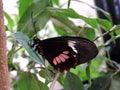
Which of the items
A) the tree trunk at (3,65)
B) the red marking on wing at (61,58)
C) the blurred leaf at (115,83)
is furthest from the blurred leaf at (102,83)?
the tree trunk at (3,65)

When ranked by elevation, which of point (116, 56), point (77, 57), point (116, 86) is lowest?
point (116, 56)

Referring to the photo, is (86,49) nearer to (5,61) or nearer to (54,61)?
(54,61)

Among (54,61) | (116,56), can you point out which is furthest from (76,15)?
(116,56)

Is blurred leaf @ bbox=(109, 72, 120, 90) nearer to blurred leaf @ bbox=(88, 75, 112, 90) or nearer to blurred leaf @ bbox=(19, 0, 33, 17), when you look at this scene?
blurred leaf @ bbox=(88, 75, 112, 90)

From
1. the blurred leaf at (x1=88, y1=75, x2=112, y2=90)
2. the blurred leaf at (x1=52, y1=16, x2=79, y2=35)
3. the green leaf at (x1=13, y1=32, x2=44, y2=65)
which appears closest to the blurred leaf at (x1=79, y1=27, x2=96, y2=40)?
the blurred leaf at (x1=52, y1=16, x2=79, y2=35)

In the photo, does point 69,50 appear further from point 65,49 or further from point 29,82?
point 29,82

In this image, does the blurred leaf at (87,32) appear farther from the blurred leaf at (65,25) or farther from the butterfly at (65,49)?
the butterfly at (65,49)

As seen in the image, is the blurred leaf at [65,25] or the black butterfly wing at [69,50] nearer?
the black butterfly wing at [69,50]
